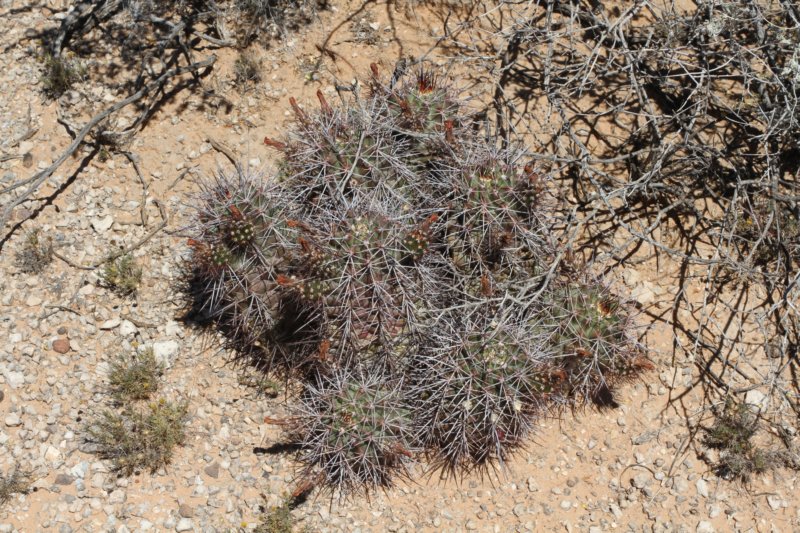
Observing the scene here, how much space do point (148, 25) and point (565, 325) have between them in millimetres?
4282

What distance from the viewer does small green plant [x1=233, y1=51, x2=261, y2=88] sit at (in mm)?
5559

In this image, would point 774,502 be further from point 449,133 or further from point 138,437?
point 138,437

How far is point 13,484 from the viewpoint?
4.14 meters

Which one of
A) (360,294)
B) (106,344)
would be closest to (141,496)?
(106,344)

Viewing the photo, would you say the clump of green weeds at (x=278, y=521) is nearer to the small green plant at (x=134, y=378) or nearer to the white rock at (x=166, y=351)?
the small green plant at (x=134, y=378)

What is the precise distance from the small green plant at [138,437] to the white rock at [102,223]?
1.40 metres

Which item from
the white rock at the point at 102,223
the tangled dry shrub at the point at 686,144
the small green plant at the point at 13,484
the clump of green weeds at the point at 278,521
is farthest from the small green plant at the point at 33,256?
the tangled dry shrub at the point at 686,144

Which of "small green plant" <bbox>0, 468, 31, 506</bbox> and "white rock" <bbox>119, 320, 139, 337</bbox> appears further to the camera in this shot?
"white rock" <bbox>119, 320, 139, 337</bbox>

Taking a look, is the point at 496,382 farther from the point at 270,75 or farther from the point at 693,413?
the point at 270,75

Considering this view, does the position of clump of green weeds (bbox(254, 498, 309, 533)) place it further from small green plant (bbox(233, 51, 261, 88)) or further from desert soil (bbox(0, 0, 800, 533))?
small green plant (bbox(233, 51, 261, 88))

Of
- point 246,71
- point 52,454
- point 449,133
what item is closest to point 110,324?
point 52,454

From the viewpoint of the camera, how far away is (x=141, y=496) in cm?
429

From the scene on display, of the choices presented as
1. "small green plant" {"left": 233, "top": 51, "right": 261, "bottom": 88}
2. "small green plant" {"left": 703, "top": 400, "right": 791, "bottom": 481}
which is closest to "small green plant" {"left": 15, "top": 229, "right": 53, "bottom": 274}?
"small green plant" {"left": 233, "top": 51, "right": 261, "bottom": 88}

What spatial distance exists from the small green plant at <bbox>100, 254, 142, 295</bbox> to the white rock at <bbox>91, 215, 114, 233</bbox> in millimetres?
321
